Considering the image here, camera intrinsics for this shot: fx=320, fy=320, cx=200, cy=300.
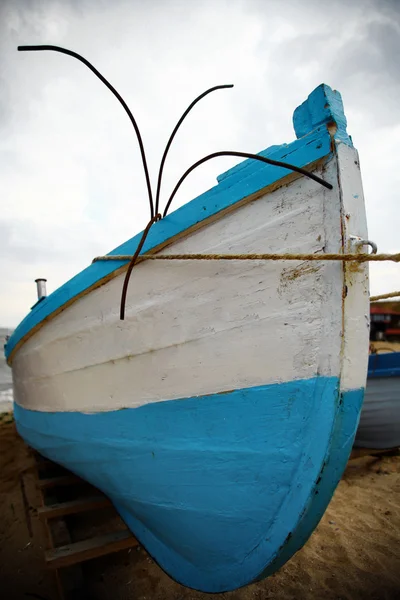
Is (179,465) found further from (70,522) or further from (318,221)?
(70,522)

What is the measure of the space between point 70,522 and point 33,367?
1277 millimetres

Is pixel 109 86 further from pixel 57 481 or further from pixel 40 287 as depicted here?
pixel 57 481

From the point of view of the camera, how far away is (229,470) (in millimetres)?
1229

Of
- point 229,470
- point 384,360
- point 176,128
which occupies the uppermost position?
point 176,128

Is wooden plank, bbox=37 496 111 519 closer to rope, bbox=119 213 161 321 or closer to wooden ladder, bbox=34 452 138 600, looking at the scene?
wooden ladder, bbox=34 452 138 600

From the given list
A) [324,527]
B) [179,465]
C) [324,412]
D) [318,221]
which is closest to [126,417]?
[179,465]

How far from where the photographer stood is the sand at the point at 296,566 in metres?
1.82

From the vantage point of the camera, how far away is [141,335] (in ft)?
4.84

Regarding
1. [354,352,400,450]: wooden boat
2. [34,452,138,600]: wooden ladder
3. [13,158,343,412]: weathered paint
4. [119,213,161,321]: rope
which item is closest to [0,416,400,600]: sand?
[34,452,138,600]: wooden ladder

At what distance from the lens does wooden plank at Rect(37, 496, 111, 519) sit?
211 centimetres

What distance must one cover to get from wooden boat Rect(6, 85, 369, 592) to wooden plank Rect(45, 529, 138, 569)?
0.32m

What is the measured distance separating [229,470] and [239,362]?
16.6 inches

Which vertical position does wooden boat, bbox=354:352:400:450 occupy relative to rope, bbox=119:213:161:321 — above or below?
below

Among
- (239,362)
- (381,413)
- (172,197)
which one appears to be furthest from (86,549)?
(381,413)
